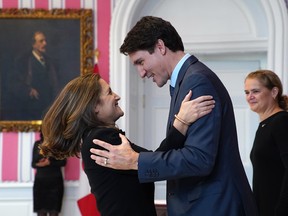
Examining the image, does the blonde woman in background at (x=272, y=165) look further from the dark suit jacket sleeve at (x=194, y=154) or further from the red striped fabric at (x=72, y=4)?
the red striped fabric at (x=72, y=4)


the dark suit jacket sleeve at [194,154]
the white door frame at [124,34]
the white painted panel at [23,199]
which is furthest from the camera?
the white painted panel at [23,199]

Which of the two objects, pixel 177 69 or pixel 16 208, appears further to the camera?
pixel 16 208

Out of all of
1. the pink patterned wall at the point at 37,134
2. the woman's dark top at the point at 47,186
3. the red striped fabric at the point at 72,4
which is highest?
the red striped fabric at the point at 72,4

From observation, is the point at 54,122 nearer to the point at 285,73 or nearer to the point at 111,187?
the point at 111,187

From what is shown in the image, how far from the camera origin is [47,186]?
17.8 ft

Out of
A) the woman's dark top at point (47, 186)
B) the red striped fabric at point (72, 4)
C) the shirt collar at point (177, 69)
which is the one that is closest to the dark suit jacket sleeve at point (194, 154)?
the shirt collar at point (177, 69)

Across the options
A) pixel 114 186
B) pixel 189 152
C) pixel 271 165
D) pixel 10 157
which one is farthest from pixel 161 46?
pixel 10 157

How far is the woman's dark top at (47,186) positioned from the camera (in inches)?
214

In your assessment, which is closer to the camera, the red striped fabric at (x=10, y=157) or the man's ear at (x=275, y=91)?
the man's ear at (x=275, y=91)

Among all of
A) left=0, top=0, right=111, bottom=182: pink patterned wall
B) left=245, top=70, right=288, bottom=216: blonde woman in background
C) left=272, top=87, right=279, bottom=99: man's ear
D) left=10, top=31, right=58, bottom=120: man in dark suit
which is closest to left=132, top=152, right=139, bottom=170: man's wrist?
left=245, top=70, right=288, bottom=216: blonde woman in background

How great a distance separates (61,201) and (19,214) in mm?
494

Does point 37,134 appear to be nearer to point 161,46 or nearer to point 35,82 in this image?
point 35,82

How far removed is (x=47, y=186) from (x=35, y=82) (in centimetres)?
104

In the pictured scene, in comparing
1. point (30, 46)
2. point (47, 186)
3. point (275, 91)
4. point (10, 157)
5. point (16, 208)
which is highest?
point (30, 46)
